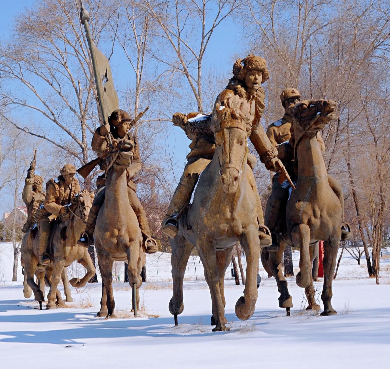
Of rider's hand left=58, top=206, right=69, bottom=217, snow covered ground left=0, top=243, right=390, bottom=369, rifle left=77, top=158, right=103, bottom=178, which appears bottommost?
snow covered ground left=0, top=243, right=390, bottom=369

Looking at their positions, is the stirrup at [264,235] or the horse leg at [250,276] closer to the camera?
the horse leg at [250,276]

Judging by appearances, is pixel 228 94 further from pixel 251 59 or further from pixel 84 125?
pixel 84 125

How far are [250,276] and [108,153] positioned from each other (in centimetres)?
428

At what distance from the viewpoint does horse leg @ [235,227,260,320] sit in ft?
24.1

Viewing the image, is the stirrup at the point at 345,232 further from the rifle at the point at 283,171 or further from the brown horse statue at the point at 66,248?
the brown horse statue at the point at 66,248

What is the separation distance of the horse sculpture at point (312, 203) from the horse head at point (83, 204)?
502 cm

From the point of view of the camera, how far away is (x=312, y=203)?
31.6 ft

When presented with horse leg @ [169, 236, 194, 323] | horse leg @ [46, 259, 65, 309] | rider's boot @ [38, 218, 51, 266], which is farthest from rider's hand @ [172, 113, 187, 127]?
rider's boot @ [38, 218, 51, 266]

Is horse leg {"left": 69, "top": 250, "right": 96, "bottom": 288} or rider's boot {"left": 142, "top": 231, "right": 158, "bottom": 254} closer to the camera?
rider's boot {"left": 142, "top": 231, "right": 158, "bottom": 254}

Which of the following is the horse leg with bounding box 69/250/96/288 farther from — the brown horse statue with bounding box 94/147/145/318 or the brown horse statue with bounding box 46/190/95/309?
the brown horse statue with bounding box 94/147/145/318

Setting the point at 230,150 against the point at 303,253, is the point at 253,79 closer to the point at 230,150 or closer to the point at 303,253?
the point at 230,150

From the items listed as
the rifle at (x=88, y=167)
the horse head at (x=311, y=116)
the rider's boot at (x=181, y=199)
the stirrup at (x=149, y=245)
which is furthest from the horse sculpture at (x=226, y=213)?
the stirrup at (x=149, y=245)

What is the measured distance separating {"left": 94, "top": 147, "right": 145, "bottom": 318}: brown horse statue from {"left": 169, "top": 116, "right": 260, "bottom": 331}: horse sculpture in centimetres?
299

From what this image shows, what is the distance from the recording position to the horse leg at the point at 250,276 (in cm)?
735
